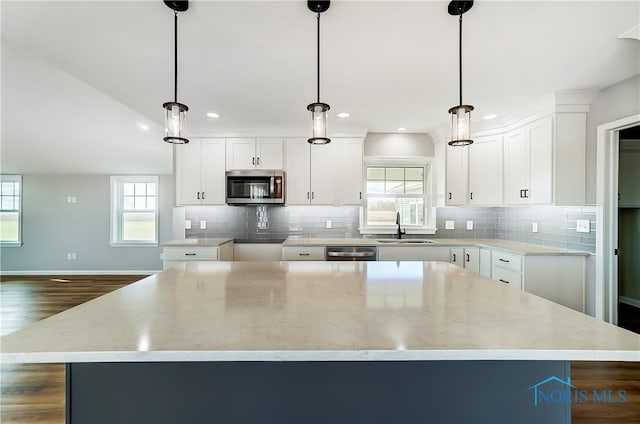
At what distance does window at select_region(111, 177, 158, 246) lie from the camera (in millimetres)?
5980

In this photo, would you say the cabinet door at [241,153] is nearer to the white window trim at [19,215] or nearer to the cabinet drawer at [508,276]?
the cabinet drawer at [508,276]

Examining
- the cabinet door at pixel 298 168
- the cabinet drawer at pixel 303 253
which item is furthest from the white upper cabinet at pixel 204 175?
the cabinet drawer at pixel 303 253

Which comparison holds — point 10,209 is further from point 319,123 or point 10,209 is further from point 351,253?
point 319,123

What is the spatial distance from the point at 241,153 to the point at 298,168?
792mm

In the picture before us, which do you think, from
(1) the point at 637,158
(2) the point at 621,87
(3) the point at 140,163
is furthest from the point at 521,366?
(3) the point at 140,163

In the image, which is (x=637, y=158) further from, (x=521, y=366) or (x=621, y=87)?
(x=521, y=366)

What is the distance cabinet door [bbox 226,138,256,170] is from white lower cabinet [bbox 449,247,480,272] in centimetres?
282

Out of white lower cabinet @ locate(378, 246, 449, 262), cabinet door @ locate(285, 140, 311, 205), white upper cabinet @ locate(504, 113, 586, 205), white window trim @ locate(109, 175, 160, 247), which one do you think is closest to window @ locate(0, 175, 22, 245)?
white window trim @ locate(109, 175, 160, 247)

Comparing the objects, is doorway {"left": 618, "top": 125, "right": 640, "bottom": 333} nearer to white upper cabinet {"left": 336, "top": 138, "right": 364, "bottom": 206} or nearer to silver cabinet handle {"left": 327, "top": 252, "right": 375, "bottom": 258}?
silver cabinet handle {"left": 327, "top": 252, "right": 375, "bottom": 258}

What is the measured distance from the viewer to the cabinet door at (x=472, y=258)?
3.42 meters

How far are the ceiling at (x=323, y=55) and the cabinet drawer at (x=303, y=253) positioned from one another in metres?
1.59

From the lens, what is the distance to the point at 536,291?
279cm

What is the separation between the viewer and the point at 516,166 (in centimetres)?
329

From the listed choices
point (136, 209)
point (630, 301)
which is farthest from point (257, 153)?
point (630, 301)
